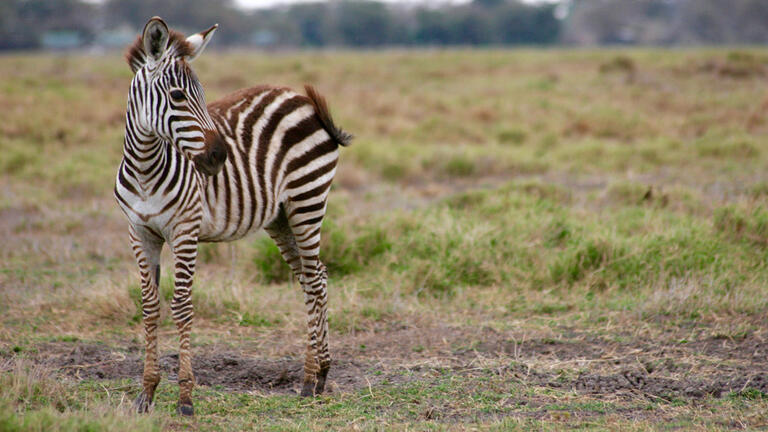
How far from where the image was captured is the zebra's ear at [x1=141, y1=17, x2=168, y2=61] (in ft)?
13.8

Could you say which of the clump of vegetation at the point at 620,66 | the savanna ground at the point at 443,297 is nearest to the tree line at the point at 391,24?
the clump of vegetation at the point at 620,66

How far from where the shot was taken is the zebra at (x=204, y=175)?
432 cm

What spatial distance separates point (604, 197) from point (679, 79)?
15986 mm

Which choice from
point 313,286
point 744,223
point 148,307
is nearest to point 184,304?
point 148,307

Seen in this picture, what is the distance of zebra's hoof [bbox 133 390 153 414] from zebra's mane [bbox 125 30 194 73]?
80.9 inches

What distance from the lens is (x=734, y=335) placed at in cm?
600

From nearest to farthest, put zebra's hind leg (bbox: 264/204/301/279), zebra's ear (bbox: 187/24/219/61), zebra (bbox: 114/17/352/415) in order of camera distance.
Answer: zebra (bbox: 114/17/352/415) < zebra's ear (bbox: 187/24/219/61) < zebra's hind leg (bbox: 264/204/301/279)

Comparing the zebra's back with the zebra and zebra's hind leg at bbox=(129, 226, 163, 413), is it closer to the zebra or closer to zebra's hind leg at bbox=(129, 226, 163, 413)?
the zebra

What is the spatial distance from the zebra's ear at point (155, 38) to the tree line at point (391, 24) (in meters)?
53.9

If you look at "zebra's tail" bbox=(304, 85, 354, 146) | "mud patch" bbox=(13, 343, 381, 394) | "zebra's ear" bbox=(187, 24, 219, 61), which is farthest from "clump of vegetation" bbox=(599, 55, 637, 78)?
"zebra's ear" bbox=(187, 24, 219, 61)

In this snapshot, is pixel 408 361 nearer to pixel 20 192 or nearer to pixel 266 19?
pixel 20 192

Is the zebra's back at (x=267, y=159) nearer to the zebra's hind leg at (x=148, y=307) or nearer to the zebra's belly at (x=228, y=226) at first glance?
the zebra's belly at (x=228, y=226)

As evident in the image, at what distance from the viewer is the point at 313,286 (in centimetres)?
548

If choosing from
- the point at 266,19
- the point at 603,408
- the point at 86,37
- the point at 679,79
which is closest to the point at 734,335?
the point at 603,408
